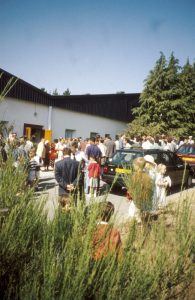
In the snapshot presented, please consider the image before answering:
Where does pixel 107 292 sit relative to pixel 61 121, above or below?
below

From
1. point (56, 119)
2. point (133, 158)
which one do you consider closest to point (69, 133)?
point (56, 119)

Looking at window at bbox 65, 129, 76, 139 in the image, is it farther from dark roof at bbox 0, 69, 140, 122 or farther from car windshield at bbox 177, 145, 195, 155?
car windshield at bbox 177, 145, 195, 155

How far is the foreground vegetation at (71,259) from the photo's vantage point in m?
1.72

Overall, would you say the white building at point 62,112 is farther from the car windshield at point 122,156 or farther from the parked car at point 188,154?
the parked car at point 188,154

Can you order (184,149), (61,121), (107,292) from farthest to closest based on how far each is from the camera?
(61,121), (184,149), (107,292)

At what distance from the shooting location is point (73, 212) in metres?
2.22

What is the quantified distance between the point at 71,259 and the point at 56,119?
21.4m

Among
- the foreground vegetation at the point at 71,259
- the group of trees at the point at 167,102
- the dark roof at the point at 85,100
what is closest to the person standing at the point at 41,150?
the dark roof at the point at 85,100

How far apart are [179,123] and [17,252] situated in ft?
102

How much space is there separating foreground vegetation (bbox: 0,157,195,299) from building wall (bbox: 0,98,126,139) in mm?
13834

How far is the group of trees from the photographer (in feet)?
102

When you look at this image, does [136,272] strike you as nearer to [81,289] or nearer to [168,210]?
[81,289]

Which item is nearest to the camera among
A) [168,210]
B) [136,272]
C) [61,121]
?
[136,272]

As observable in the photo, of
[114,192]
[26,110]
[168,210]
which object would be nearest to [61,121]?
[26,110]
